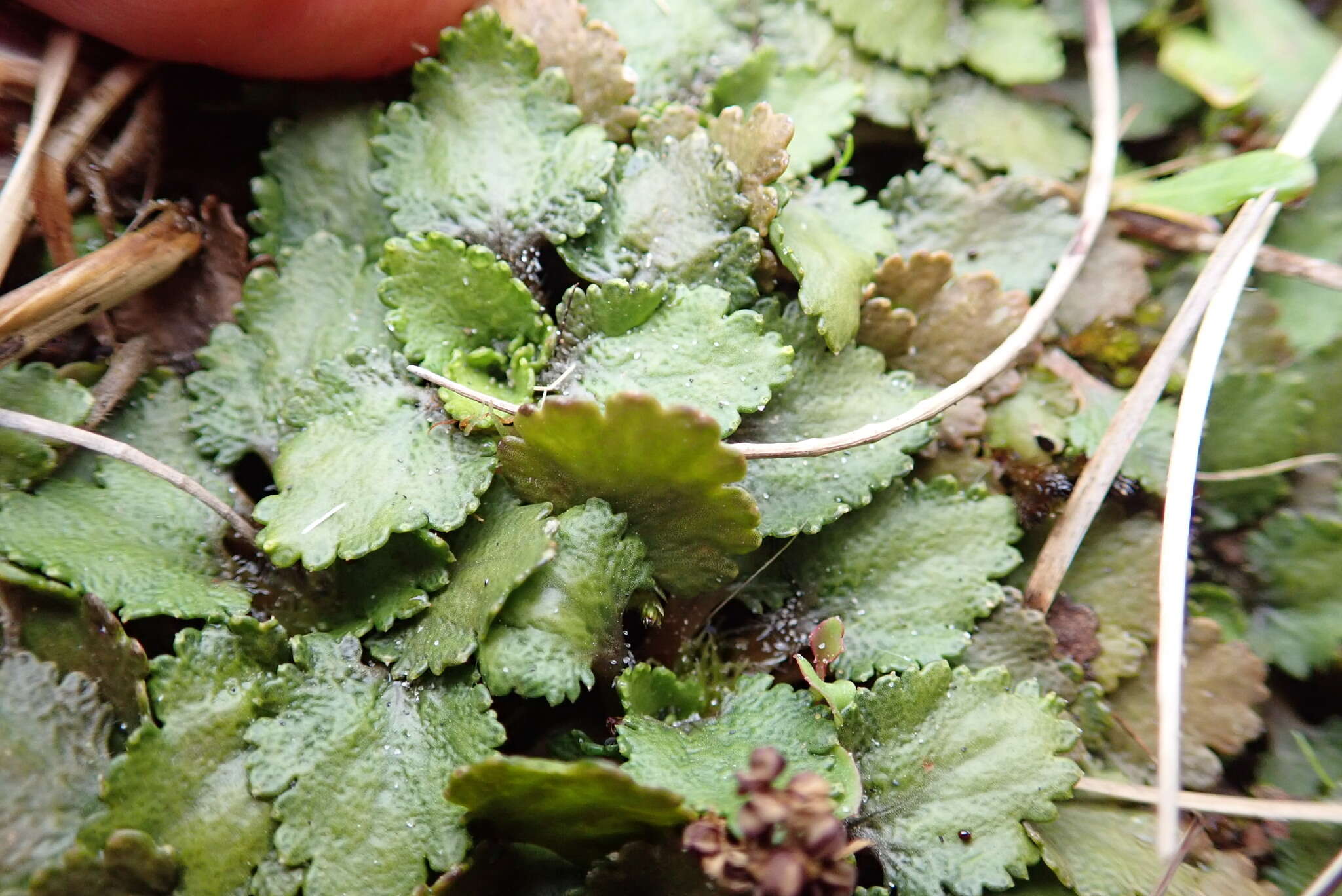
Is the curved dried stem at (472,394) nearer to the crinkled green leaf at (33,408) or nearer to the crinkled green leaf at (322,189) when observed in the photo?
the crinkled green leaf at (322,189)

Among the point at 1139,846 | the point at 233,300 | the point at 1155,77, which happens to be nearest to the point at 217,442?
the point at 233,300

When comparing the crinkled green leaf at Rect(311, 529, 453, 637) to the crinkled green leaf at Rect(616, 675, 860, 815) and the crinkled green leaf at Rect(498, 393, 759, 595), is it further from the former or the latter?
the crinkled green leaf at Rect(616, 675, 860, 815)

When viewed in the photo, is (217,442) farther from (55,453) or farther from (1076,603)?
(1076,603)

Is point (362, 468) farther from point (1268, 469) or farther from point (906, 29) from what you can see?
point (1268, 469)

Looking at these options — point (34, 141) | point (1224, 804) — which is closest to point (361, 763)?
point (34, 141)

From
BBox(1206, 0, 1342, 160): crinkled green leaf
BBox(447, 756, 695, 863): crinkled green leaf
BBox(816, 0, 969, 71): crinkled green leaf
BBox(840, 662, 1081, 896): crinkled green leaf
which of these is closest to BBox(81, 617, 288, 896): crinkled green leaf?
BBox(447, 756, 695, 863): crinkled green leaf

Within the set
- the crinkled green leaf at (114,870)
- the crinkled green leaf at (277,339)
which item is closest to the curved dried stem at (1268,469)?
the crinkled green leaf at (277,339)
